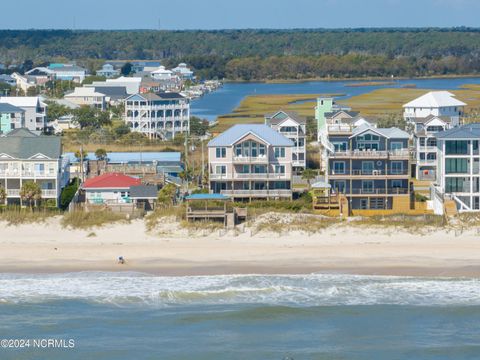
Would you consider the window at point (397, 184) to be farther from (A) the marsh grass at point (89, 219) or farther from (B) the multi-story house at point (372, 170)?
(A) the marsh grass at point (89, 219)

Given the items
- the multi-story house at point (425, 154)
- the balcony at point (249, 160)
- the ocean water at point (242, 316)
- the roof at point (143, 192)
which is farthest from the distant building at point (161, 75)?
the ocean water at point (242, 316)

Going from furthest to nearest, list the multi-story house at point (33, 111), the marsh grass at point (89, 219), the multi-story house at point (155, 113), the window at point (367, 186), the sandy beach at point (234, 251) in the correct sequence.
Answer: the multi-story house at point (155, 113) < the multi-story house at point (33, 111) < the window at point (367, 186) < the marsh grass at point (89, 219) < the sandy beach at point (234, 251)

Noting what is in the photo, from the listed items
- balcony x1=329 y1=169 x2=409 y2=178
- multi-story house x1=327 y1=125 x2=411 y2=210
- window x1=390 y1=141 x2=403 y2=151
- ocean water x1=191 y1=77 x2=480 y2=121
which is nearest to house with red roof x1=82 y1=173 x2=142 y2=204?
multi-story house x1=327 y1=125 x2=411 y2=210

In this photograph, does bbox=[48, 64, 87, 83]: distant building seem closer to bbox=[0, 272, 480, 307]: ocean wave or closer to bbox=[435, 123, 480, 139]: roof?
bbox=[435, 123, 480, 139]: roof

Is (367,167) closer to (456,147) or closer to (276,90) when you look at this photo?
(456,147)

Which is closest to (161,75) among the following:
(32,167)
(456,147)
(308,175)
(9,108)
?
(9,108)
